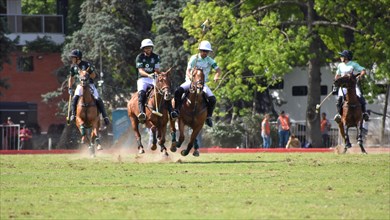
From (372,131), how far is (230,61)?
6.76 m

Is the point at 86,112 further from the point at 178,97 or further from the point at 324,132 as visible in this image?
the point at 324,132

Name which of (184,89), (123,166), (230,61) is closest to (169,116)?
(184,89)

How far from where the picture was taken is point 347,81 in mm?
27453

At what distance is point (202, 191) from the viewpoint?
16.1 m

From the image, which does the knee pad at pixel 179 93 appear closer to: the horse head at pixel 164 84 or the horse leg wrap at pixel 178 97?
the horse leg wrap at pixel 178 97

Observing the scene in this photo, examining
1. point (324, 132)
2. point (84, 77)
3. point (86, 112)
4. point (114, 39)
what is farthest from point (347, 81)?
point (114, 39)

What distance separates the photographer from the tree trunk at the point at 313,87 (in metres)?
45.4

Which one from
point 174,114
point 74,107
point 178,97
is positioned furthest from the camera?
point 74,107

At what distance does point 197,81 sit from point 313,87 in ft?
77.2

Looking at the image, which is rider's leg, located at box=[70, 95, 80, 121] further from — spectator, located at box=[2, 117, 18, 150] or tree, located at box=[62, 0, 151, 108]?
tree, located at box=[62, 0, 151, 108]

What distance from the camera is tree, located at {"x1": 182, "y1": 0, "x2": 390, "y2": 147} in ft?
144

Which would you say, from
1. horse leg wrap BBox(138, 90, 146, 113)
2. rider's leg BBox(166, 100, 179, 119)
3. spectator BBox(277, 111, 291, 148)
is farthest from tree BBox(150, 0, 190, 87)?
rider's leg BBox(166, 100, 179, 119)

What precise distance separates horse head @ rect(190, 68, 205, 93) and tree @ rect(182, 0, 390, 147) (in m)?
19.5

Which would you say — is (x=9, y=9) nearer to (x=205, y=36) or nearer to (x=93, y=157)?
(x=205, y=36)
